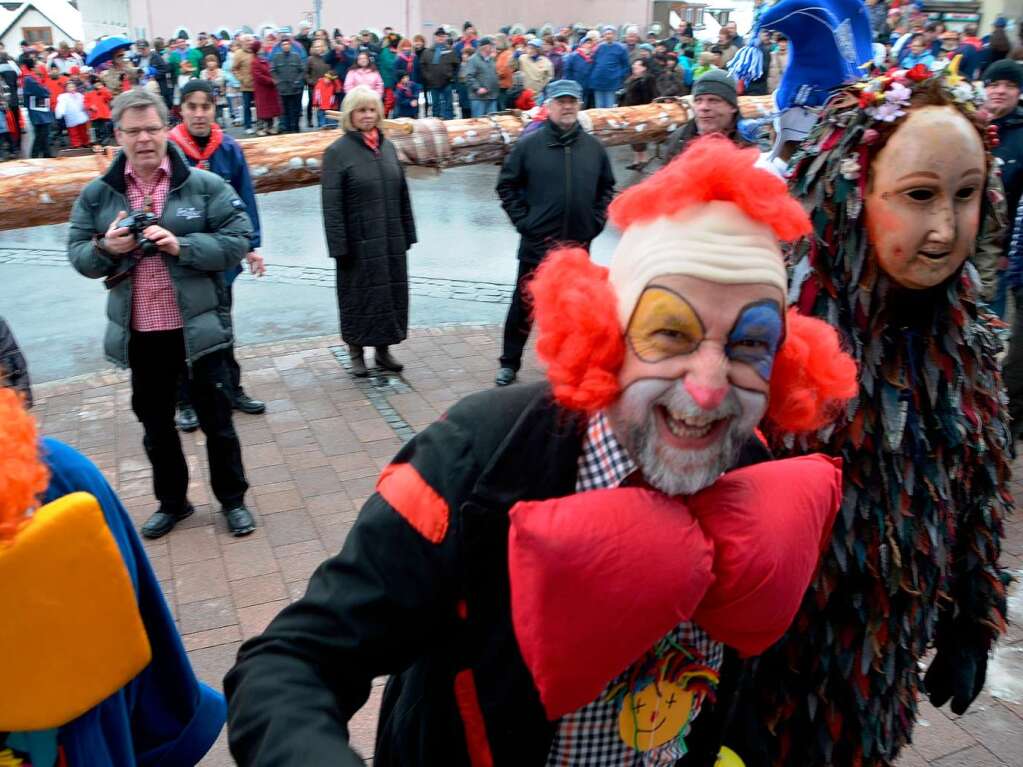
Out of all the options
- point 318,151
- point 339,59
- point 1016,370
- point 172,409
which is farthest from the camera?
point 339,59

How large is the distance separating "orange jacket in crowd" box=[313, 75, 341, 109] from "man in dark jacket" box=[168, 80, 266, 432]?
12.7 m

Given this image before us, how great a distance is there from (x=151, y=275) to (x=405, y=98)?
1536 centimetres

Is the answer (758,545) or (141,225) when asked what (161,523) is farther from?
(758,545)

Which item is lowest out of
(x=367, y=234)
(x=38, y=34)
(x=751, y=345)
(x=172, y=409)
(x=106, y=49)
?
(x=172, y=409)

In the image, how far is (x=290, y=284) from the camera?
875 centimetres

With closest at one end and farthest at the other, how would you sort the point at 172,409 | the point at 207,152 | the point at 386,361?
the point at 172,409 < the point at 207,152 < the point at 386,361

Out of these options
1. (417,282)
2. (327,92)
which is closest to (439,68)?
(327,92)

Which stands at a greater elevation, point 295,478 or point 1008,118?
point 1008,118

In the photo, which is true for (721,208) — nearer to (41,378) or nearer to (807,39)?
(807,39)

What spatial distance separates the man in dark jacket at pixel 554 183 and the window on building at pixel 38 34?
31647mm

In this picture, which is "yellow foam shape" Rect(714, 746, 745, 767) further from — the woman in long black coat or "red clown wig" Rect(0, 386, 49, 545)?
the woman in long black coat

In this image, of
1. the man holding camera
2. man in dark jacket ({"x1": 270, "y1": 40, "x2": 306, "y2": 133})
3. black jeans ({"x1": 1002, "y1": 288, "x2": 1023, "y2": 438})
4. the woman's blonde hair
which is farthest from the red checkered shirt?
man in dark jacket ({"x1": 270, "y1": 40, "x2": 306, "y2": 133})

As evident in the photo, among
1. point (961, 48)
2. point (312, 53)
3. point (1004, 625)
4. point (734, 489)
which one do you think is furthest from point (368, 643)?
point (312, 53)

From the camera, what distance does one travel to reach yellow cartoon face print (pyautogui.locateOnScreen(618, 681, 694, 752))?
1.65 meters
